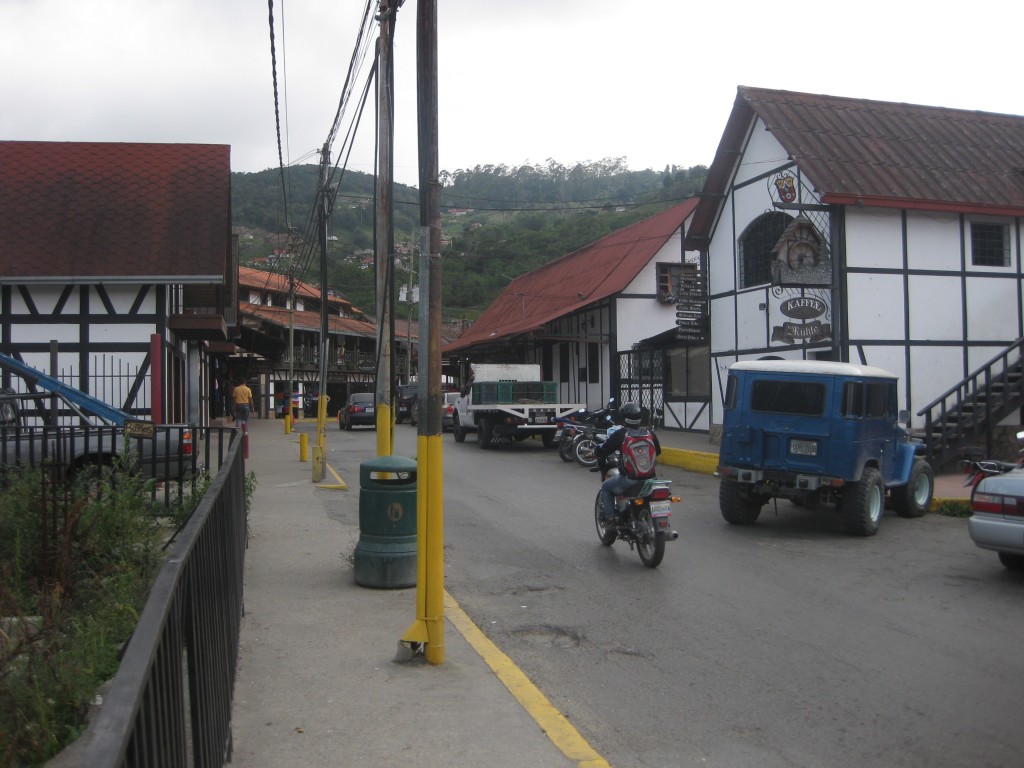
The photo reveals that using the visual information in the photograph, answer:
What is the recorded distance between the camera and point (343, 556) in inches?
361

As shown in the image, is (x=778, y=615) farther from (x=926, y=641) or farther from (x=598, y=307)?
(x=598, y=307)

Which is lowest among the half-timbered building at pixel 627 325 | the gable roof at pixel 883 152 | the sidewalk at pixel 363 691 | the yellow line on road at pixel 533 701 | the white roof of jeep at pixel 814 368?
the yellow line on road at pixel 533 701

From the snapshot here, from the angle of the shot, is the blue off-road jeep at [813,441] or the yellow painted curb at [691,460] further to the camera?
the yellow painted curb at [691,460]

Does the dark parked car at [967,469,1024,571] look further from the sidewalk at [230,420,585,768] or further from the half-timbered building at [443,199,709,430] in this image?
the half-timbered building at [443,199,709,430]

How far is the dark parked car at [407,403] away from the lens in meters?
40.4

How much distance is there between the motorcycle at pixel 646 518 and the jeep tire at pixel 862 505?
2991 mm

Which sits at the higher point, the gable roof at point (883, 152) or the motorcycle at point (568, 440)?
the gable roof at point (883, 152)

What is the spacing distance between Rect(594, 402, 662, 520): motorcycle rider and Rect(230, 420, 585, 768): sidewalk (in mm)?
2705

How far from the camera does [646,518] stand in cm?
931

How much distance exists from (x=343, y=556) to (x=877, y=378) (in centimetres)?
709

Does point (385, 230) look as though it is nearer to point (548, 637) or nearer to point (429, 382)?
point (429, 382)

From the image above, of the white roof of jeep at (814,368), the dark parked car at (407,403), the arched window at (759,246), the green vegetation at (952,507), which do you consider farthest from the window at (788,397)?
the dark parked car at (407,403)

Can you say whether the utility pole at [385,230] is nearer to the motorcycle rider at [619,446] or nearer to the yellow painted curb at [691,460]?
the motorcycle rider at [619,446]

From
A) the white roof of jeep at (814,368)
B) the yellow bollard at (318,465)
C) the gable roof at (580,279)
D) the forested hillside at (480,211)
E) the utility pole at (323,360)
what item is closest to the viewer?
the white roof of jeep at (814,368)
